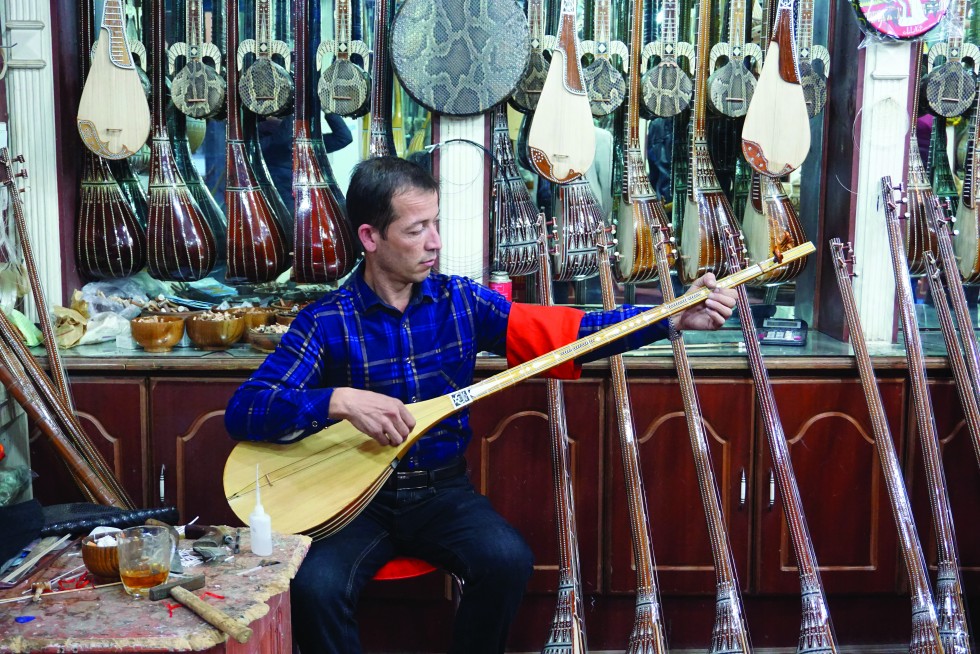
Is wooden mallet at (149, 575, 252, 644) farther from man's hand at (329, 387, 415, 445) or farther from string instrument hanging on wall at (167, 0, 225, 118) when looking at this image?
string instrument hanging on wall at (167, 0, 225, 118)

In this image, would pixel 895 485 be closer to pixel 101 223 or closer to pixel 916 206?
pixel 916 206

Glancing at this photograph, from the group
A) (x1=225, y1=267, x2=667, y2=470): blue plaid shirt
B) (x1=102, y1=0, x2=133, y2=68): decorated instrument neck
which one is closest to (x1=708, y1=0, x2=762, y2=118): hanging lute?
(x1=225, y1=267, x2=667, y2=470): blue plaid shirt

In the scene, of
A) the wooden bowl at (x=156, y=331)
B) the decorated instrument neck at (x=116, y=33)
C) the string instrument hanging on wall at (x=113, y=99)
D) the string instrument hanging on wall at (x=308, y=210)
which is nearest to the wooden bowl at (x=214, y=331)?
the wooden bowl at (x=156, y=331)

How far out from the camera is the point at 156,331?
3129 mm

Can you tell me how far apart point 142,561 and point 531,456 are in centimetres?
153

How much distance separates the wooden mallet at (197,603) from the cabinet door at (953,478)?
7.13 ft

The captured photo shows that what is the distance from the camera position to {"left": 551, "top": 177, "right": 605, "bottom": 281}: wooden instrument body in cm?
332

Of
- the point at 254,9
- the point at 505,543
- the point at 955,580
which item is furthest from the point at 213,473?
the point at 955,580

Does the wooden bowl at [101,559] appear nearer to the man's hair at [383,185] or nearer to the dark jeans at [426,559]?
the dark jeans at [426,559]

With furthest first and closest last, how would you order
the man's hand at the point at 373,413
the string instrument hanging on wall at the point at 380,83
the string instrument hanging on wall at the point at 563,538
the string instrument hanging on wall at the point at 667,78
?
1. the string instrument hanging on wall at the point at 667,78
2. the string instrument hanging on wall at the point at 380,83
3. the string instrument hanging on wall at the point at 563,538
4. the man's hand at the point at 373,413

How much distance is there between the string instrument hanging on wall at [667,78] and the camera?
3.35 metres

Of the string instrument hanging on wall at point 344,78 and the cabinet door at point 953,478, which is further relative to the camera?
the string instrument hanging on wall at point 344,78

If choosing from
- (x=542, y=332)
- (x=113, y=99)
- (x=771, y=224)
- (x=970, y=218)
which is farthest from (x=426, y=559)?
(x=970, y=218)

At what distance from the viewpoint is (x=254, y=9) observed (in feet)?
11.1
